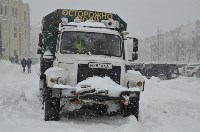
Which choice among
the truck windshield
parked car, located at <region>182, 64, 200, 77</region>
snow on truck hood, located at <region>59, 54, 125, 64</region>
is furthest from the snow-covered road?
parked car, located at <region>182, 64, 200, 77</region>

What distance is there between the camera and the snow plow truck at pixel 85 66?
9367mm

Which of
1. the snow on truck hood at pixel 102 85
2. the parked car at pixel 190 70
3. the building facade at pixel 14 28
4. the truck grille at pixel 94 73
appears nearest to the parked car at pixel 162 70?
the parked car at pixel 190 70

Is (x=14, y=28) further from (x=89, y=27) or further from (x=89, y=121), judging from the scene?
(x=89, y=121)

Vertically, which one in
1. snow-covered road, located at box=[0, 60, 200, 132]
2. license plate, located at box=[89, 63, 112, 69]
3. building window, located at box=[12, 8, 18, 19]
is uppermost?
building window, located at box=[12, 8, 18, 19]

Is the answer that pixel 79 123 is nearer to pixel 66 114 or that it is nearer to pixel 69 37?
pixel 66 114

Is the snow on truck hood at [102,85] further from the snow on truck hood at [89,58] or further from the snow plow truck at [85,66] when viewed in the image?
the snow on truck hood at [89,58]

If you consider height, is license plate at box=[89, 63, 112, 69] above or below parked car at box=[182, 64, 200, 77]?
above

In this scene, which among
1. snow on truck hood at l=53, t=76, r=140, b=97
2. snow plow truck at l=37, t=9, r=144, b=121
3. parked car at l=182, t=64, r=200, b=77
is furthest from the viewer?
parked car at l=182, t=64, r=200, b=77

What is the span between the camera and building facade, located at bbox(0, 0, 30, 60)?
69.9 metres

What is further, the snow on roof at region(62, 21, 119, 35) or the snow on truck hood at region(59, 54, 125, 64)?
the snow on roof at region(62, 21, 119, 35)

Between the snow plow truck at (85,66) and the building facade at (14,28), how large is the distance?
185ft

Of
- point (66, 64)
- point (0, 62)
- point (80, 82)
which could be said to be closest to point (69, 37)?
point (66, 64)

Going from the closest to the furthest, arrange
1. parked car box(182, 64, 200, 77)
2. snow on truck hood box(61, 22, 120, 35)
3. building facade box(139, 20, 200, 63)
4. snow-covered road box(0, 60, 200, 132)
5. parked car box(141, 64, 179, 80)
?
1. snow-covered road box(0, 60, 200, 132)
2. snow on truck hood box(61, 22, 120, 35)
3. parked car box(141, 64, 179, 80)
4. parked car box(182, 64, 200, 77)
5. building facade box(139, 20, 200, 63)

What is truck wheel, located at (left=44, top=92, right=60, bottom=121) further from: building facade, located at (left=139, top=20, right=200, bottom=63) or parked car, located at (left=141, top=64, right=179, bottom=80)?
building facade, located at (left=139, top=20, right=200, bottom=63)
